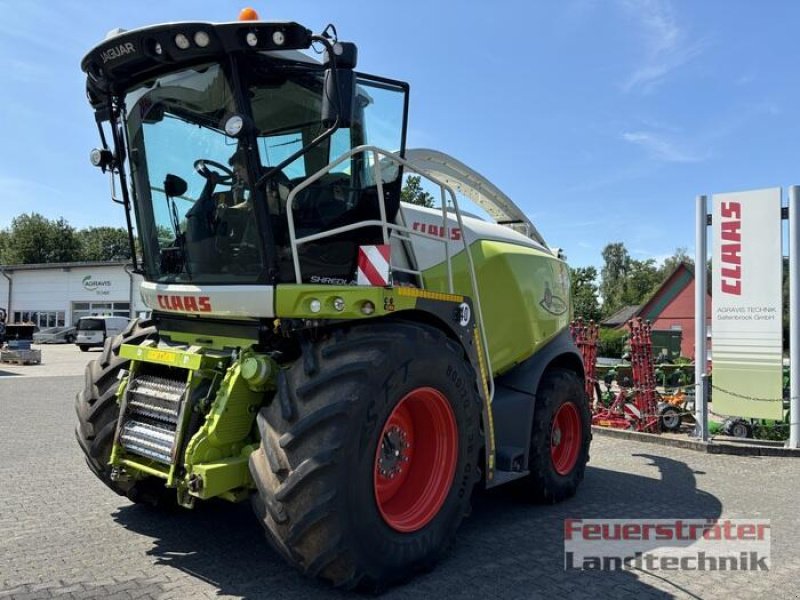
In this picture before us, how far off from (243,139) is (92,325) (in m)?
32.9

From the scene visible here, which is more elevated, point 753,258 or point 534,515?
point 753,258

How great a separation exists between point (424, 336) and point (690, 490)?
4191mm

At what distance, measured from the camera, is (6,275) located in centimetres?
5259

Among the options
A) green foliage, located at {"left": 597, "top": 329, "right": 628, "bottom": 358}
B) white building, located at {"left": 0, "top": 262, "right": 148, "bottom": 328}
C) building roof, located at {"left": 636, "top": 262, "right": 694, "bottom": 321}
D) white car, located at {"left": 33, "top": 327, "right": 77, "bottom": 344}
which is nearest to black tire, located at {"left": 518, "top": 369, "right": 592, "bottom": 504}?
green foliage, located at {"left": 597, "top": 329, "right": 628, "bottom": 358}

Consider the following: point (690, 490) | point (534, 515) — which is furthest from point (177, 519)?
point (690, 490)

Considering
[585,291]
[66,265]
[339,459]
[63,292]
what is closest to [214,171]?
[339,459]

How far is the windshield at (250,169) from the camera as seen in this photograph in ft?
13.3

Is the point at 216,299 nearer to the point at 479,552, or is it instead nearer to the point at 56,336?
the point at 479,552

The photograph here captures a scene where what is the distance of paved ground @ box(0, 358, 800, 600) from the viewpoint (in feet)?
12.4

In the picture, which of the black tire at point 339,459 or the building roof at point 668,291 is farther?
the building roof at point 668,291

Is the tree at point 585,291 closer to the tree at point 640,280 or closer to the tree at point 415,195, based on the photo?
the tree at point 640,280

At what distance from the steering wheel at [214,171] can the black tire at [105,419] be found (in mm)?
1555

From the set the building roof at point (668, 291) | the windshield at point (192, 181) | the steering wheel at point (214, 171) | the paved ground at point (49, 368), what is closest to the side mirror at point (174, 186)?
the windshield at point (192, 181)

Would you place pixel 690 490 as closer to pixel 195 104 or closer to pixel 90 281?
pixel 195 104
